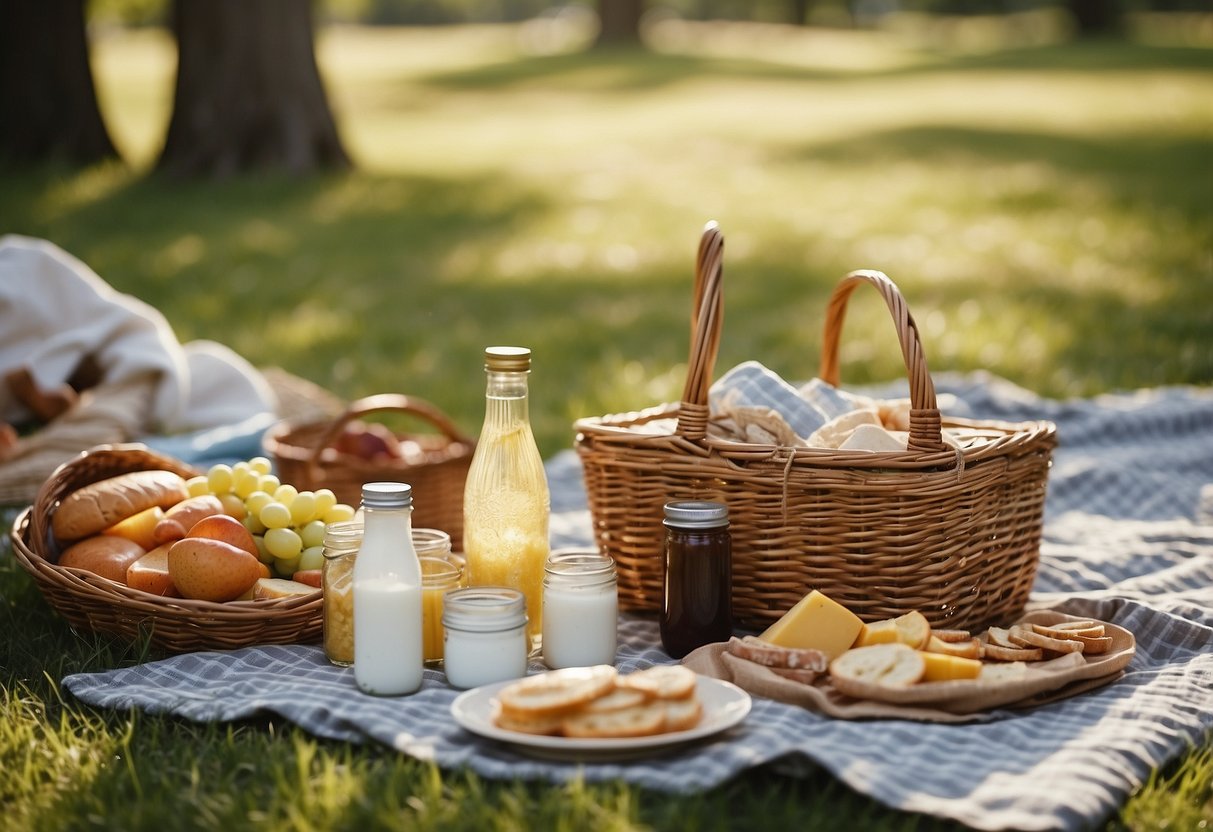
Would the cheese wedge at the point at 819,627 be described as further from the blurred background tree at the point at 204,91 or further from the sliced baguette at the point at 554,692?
the blurred background tree at the point at 204,91

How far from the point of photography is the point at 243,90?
10.1 meters

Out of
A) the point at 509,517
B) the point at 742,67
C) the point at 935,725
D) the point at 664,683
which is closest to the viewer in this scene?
the point at 664,683

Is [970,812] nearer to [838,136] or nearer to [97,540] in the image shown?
[97,540]

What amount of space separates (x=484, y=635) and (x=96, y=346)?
2.85 metres

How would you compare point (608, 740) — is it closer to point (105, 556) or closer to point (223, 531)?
point (223, 531)

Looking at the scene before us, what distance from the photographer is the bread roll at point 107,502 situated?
119 inches

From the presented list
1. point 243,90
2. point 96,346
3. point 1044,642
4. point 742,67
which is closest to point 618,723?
point 1044,642

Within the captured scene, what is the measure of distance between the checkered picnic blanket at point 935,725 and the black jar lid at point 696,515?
12.7 inches

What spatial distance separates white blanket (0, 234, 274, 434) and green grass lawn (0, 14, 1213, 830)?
2.49ft

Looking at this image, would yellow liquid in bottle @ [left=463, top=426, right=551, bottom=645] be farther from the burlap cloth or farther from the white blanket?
the white blanket

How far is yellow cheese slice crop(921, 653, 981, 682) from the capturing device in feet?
8.32

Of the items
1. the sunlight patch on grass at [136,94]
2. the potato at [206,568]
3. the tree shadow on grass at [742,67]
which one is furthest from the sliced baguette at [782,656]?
the tree shadow on grass at [742,67]

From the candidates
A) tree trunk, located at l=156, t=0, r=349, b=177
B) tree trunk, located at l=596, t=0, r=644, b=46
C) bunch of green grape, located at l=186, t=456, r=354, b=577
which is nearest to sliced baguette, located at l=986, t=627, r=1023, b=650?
bunch of green grape, located at l=186, t=456, r=354, b=577

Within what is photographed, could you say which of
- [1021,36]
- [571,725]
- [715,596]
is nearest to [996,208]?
[715,596]
